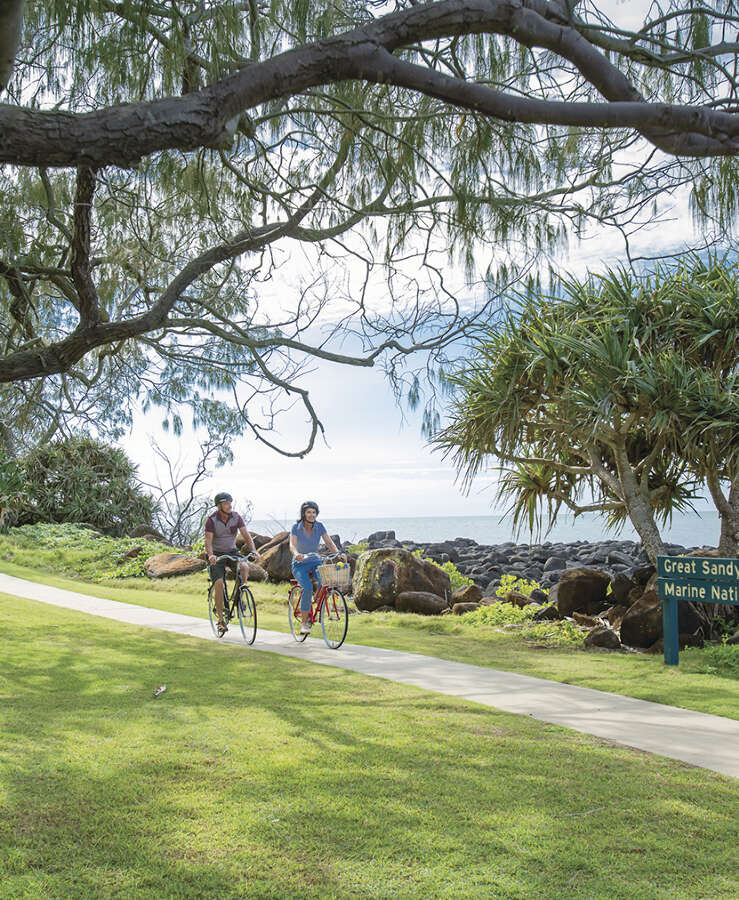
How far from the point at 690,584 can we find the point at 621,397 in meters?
2.77

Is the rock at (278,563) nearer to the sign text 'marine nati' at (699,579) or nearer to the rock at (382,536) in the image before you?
the rock at (382,536)

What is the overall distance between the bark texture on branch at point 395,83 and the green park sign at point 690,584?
4590 mm

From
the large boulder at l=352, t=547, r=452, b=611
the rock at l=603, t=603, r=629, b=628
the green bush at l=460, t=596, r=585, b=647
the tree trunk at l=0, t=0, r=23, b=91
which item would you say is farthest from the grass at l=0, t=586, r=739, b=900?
the large boulder at l=352, t=547, r=452, b=611

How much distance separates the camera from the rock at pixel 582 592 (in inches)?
464

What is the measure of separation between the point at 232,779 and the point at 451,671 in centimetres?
377

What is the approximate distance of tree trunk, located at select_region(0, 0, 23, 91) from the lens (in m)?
3.87

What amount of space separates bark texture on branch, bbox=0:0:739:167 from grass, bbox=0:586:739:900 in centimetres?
325

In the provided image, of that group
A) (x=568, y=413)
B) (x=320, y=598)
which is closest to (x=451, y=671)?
(x=320, y=598)

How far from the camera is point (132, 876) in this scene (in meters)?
3.41

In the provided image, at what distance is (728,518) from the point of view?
1073cm

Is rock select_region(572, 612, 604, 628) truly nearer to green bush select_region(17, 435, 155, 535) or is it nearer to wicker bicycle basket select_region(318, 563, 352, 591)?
wicker bicycle basket select_region(318, 563, 352, 591)

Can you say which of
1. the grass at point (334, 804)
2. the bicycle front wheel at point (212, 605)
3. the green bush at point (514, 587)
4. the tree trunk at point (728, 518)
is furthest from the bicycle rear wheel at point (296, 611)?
the tree trunk at point (728, 518)

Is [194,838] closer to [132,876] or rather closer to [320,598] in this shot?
[132,876]

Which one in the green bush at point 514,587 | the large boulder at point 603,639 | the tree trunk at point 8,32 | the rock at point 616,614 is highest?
the tree trunk at point 8,32
